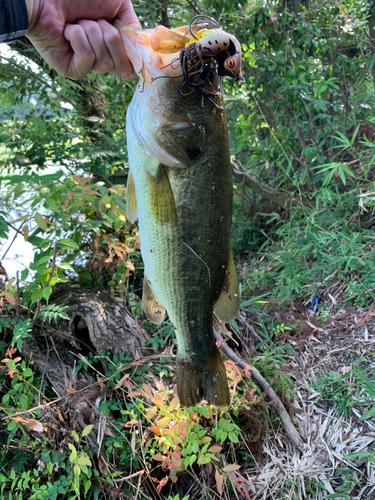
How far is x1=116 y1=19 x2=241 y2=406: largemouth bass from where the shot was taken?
4.49 ft

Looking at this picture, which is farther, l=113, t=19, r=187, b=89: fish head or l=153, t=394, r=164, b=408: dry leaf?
l=153, t=394, r=164, b=408: dry leaf

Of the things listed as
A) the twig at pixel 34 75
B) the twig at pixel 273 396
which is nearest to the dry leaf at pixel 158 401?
the twig at pixel 273 396

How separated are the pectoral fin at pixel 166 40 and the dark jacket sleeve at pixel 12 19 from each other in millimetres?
573

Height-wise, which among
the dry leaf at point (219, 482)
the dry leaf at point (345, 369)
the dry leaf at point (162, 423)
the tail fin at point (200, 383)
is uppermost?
the tail fin at point (200, 383)

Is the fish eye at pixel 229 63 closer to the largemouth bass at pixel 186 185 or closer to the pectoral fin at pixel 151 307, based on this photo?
the largemouth bass at pixel 186 185

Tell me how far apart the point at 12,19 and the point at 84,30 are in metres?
0.27

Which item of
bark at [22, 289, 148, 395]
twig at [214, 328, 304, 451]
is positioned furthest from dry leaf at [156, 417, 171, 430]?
twig at [214, 328, 304, 451]

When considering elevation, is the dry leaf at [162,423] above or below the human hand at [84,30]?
below

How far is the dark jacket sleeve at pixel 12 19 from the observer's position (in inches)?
57.8

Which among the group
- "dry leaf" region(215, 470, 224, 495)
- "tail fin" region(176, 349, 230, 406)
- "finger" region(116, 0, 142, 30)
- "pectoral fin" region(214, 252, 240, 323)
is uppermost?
"finger" region(116, 0, 142, 30)

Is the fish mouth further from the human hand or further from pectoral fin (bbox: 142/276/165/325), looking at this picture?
pectoral fin (bbox: 142/276/165/325)

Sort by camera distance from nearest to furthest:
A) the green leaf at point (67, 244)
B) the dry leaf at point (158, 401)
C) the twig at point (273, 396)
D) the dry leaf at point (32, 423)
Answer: the dry leaf at point (32, 423), the dry leaf at point (158, 401), the green leaf at point (67, 244), the twig at point (273, 396)

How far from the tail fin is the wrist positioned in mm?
1581

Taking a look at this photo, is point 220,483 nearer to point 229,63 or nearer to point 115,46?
point 229,63
